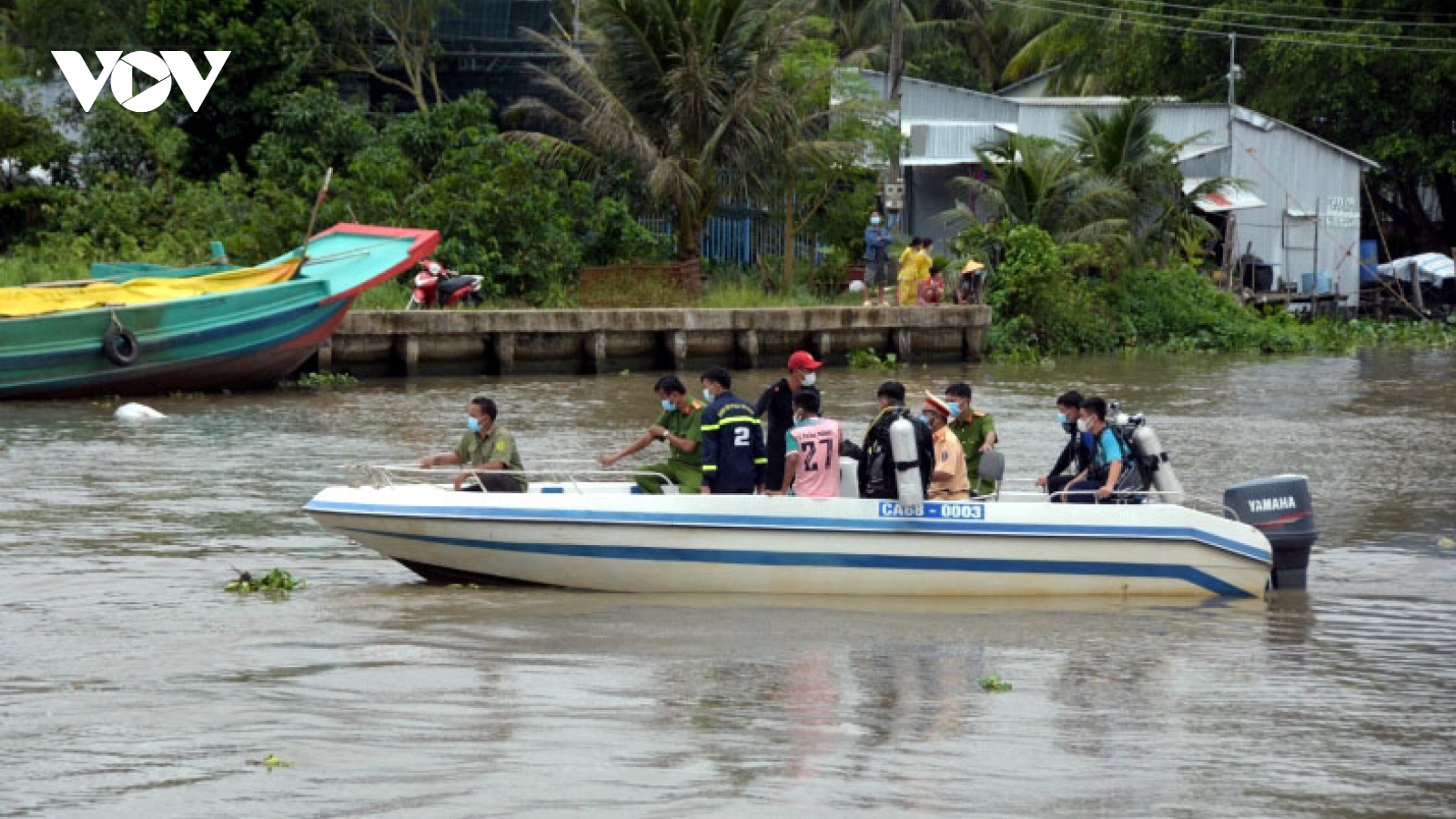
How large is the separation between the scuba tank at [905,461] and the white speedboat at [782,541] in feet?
0.33

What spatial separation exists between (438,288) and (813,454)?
18.1 m

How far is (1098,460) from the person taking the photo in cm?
1259

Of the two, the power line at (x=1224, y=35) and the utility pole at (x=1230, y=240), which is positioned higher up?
the power line at (x=1224, y=35)

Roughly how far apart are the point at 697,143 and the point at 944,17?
2444cm

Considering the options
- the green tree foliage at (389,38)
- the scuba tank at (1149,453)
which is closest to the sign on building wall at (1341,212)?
the green tree foliage at (389,38)

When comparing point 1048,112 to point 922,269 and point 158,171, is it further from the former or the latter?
point 158,171

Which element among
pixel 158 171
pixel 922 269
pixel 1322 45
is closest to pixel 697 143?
pixel 922 269

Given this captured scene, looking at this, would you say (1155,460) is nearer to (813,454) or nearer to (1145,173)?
(813,454)

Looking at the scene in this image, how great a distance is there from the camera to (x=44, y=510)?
15.6 meters

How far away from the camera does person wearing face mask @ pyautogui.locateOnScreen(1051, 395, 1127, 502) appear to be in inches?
489

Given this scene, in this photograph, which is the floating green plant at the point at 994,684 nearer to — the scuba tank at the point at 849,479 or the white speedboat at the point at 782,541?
the white speedboat at the point at 782,541

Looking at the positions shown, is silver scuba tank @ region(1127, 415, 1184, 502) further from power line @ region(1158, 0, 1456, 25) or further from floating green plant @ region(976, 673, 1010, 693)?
power line @ region(1158, 0, 1456, 25)

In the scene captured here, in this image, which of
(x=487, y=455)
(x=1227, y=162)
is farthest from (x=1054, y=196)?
(x=487, y=455)

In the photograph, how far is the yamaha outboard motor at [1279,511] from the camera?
12555mm
